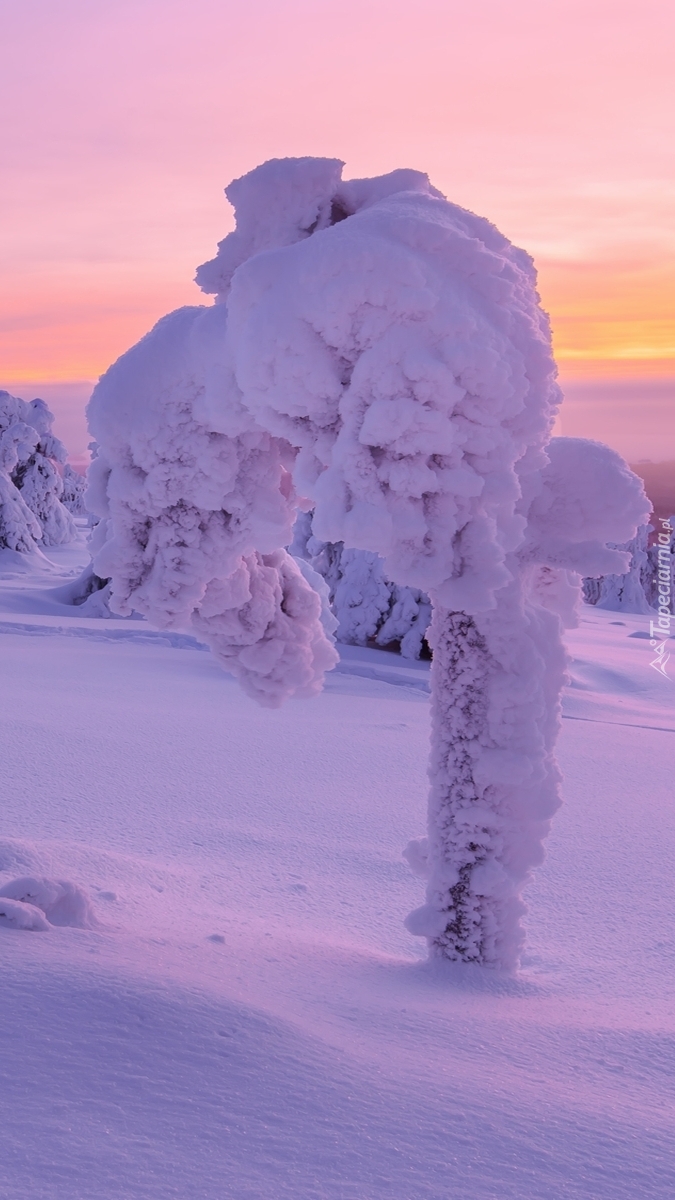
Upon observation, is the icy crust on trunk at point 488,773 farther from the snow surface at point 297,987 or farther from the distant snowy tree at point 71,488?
the distant snowy tree at point 71,488

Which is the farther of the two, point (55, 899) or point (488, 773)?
point (488, 773)

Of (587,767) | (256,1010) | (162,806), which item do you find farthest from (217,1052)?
(587,767)

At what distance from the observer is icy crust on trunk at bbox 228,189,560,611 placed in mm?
2436

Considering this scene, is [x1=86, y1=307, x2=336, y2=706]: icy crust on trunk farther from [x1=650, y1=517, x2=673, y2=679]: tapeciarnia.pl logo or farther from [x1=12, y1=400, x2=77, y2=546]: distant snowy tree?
[x1=12, y1=400, x2=77, y2=546]: distant snowy tree

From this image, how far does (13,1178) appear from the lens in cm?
147

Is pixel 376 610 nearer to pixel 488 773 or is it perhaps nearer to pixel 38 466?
pixel 488 773

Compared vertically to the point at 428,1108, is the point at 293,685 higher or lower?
higher

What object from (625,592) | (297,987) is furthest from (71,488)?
(297,987)

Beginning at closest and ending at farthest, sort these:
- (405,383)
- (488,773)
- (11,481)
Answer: (405,383) < (488,773) < (11,481)

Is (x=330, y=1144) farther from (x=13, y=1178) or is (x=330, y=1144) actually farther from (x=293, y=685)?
(x=293, y=685)

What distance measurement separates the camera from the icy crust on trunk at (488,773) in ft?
9.89

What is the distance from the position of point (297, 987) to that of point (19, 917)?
31.0 inches

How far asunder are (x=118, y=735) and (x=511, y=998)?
3761 millimetres

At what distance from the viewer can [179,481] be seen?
3148 mm
